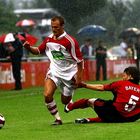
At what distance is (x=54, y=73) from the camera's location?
13.9 m

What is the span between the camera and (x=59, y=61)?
13938 millimetres

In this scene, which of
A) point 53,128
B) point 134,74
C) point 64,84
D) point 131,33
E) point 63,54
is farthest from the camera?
point 131,33

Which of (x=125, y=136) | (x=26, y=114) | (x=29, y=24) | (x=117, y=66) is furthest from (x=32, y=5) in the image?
(x=125, y=136)

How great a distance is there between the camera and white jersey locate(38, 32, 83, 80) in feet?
45.5

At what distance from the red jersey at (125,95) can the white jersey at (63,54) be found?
1.01 m

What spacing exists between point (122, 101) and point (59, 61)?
1.45 metres

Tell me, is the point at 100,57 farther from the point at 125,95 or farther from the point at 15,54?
the point at 125,95

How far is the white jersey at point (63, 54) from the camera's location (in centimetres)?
1388

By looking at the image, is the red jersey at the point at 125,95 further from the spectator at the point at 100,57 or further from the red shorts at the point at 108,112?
the spectator at the point at 100,57

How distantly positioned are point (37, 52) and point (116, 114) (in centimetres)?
192

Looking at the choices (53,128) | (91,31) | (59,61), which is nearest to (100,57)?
(91,31)

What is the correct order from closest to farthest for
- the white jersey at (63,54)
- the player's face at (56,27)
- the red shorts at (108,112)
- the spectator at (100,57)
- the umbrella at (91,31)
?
1. the red shorts at (108,112)
2. the player's face at (56,27)
3. the white jersey at (63,54)
4. the spectator at (100,57)
5. the umbrella at (91,31)

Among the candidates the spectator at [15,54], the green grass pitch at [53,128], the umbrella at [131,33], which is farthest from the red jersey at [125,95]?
the umbrella at [131,33]

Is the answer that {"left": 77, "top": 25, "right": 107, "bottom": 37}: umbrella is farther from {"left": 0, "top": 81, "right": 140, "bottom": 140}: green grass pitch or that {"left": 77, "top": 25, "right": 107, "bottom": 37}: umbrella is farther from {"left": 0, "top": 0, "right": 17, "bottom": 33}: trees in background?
{"left": 0, "top": 81, "right": 140, "bottom": 140}: green grass pitch
